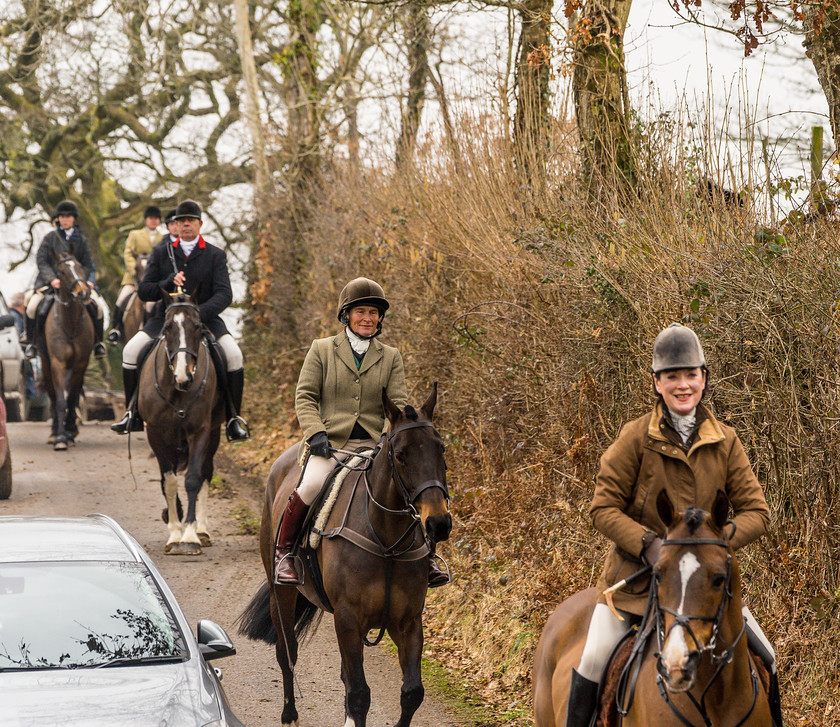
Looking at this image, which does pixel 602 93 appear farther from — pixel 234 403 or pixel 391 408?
pixel 234 403

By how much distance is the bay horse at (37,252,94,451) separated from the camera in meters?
17.6

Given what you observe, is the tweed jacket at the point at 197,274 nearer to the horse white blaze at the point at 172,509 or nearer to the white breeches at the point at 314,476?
the horse white blaze at the point at 172,509

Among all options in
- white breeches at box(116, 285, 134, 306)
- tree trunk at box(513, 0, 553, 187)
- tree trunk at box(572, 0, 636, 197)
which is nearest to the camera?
tree trunk at box(572, 0, 636, 197)

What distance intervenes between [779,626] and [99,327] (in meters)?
14.9

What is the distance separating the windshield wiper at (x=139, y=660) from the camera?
5.36 m

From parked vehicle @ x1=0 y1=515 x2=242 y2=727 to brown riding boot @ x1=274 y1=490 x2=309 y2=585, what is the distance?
113 cm

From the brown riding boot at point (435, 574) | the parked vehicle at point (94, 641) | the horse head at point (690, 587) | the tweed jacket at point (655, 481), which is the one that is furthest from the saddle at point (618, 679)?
the brown riding boot at point (435, 574)

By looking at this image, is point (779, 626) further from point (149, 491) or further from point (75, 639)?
point (149, 491)

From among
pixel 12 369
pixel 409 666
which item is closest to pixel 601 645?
pixel 409 666

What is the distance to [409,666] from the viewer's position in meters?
6.58

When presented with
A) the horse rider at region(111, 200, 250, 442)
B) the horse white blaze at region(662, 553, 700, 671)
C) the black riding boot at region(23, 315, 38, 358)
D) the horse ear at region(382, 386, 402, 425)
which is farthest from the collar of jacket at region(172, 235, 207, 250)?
the horse white blaze at region(662, 553, 700, 671)

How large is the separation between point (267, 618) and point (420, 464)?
240cm

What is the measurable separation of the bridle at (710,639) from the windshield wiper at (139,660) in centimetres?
243

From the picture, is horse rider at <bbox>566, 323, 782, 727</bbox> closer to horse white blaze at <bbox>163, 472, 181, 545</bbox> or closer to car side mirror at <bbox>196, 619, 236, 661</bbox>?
car side mirror at <bbox>196, 619, 236, 661</bbox>
